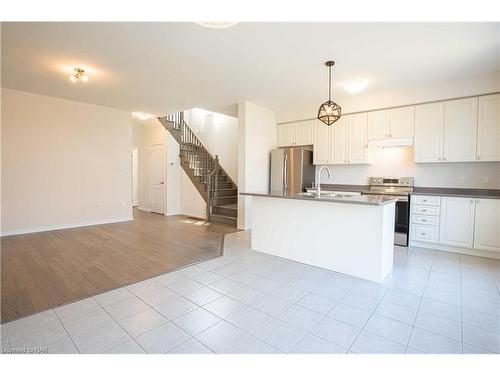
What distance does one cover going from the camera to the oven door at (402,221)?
423 centimetres

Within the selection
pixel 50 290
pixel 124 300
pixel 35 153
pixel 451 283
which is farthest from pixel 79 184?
pixel 451 283

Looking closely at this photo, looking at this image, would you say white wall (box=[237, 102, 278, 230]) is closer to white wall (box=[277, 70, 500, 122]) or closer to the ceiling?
the ceiling

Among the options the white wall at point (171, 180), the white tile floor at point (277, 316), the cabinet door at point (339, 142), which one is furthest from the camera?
the white wall at point (171, 180)

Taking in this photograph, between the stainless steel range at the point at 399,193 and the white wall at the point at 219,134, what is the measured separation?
3.93 metres

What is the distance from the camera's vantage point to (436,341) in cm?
179

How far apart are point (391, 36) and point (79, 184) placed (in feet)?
20.5

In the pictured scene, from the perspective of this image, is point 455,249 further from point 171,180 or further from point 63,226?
point 63,226

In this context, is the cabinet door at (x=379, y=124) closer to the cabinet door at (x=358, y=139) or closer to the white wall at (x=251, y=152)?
the cabinet door at (x=358, y=139)

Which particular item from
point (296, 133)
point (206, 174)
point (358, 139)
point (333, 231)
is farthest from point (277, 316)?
point (206, 174)

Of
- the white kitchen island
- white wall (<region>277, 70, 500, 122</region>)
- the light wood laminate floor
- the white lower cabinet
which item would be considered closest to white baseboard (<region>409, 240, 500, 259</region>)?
the white lower cabinet

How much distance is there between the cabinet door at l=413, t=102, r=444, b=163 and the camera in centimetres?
412

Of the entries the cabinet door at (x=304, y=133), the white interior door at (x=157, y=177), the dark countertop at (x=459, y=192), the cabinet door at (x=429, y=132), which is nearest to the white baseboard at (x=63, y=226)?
the white interior door at (x=157, y=177)

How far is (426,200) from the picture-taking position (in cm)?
407

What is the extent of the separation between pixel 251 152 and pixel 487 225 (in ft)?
13.6
